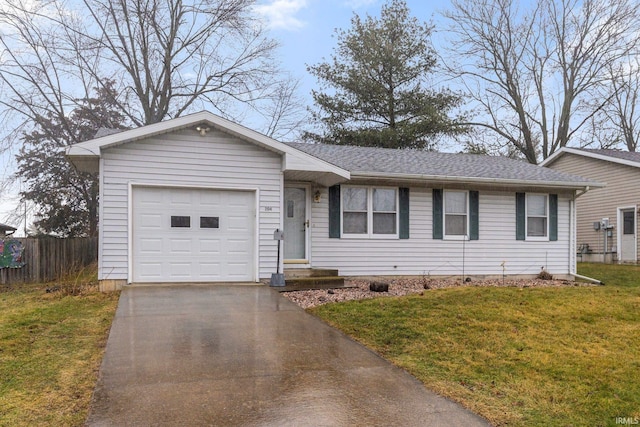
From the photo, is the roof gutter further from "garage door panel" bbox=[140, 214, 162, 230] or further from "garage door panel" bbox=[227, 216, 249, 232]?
"garage door panel" bbox=[140, 214, 162, 230]

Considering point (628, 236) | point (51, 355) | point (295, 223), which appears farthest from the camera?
point (628, 236)

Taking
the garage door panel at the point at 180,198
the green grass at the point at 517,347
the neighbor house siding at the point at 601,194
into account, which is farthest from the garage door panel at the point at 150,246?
the neighbor house siding at the point at 601,194

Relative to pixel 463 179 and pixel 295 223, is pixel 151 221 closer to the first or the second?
pixel 295 223

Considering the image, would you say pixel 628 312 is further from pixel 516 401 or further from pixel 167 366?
pixel 167 366

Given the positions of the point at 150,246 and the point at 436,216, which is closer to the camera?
the point at 150,246

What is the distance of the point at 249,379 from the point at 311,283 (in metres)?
5.55

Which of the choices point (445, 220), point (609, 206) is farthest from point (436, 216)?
point (609, 206)

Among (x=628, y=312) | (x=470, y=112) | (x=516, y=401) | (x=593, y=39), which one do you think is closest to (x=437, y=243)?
(x=628, y=312)

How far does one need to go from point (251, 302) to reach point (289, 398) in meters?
4.13

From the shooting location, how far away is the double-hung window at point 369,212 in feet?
37.4

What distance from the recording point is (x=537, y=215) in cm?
1277

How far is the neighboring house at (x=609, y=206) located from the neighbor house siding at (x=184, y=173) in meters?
14.8

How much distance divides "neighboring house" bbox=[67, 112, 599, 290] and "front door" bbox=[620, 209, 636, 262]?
6723 mm

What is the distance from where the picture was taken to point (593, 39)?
25156mm
